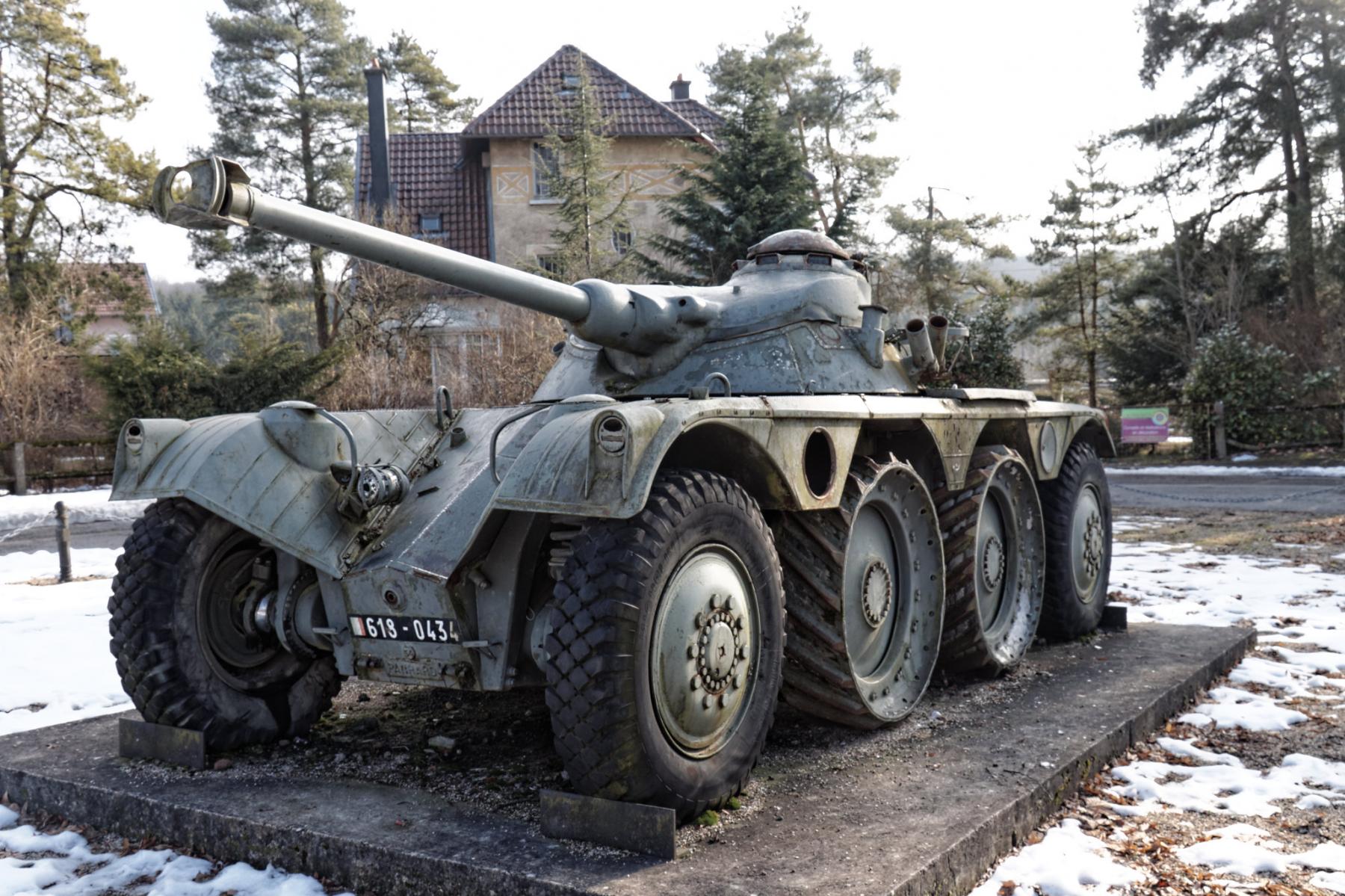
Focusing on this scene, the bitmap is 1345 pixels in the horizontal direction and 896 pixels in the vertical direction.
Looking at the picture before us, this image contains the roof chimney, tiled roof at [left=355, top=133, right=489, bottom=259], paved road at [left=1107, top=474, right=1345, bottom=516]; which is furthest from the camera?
tiled roof at [left=355, top=133, right=489, bottom=259]

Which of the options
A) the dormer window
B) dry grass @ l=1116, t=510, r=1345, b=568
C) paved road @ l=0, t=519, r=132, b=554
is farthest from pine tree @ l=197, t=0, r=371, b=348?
dry grass @ l=1116, t=510, r=1345, b=568

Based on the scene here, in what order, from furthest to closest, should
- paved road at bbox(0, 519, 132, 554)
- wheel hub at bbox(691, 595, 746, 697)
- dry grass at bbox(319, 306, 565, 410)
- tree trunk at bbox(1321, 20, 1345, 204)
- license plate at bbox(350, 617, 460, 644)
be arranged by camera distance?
tree trunk at bbox(1321, 20, 1345, 204) → dry grass at bbox(319, 306, 565, 410) → paved road at bbox(0, 519, 132, 554) → license plate at bbox(350, 617, 460, 644) → wheel hub at bbox(691, 595, 746, 697)

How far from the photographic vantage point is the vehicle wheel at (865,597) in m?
5.05

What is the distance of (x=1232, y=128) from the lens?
28078 mm

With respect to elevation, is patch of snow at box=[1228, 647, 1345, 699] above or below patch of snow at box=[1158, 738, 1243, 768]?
above

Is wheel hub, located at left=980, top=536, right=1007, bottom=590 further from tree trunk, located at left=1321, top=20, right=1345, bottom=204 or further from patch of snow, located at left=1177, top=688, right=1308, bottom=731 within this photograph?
tree trunk, located at left=1321, top=20, right=1345, bottom=204

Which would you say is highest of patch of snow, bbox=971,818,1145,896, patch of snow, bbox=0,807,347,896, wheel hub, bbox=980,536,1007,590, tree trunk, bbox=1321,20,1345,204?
tree trunk, bbox=1321,20,1345,204

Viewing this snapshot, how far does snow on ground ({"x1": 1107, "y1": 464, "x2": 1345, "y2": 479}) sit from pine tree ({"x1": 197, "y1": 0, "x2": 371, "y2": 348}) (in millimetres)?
22196

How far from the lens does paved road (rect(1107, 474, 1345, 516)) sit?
605 inches

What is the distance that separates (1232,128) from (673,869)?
2865 cm

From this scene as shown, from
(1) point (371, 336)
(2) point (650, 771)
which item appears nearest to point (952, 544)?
(2) point (650, 771)

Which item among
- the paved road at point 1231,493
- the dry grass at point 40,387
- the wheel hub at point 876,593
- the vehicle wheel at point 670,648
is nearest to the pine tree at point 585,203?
the paved road at point 1231,493

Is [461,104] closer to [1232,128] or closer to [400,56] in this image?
[400,56]

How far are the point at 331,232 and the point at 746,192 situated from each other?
647 inches
